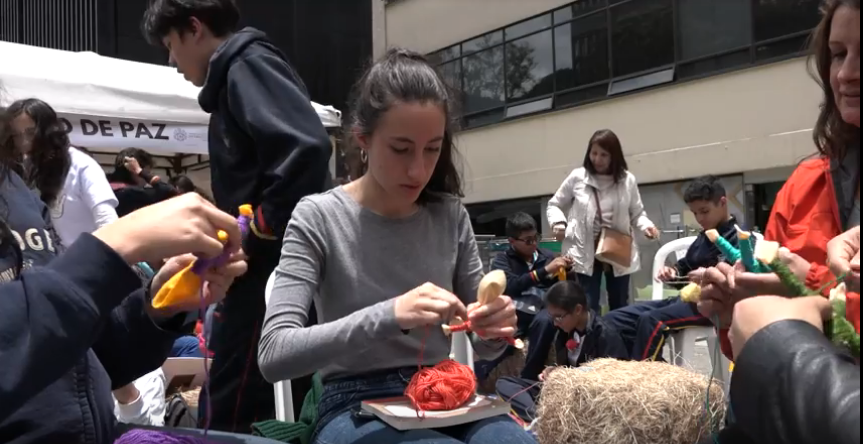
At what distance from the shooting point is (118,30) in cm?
1028

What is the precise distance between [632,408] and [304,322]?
129cm

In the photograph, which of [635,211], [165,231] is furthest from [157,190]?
[165,231]

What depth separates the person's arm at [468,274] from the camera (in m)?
1.65

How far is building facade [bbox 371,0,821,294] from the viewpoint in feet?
26.8

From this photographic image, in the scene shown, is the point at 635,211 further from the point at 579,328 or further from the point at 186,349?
the point at 186,349

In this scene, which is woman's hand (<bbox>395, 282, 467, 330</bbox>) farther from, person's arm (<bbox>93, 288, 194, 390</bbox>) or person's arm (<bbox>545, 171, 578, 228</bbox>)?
person's arm (<bbox>545, 171, 578, 228</bbox>)

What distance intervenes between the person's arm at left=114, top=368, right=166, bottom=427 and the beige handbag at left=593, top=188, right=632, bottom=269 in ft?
9.61

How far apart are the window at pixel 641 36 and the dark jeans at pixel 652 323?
639 cm

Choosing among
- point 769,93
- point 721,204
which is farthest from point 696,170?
point 721,204

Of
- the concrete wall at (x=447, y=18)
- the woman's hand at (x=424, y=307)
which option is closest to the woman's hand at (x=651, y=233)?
the woman's hand at (x=424, y=307)

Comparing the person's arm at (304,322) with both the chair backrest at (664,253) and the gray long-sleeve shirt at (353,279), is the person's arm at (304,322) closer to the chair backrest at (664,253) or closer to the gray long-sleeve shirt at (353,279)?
the gray long-sleeve shirt at (353,279)

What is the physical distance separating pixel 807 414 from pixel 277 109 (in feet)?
4.93

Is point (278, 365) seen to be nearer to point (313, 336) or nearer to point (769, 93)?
point (313, 336)

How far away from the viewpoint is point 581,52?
10391 millimetres
